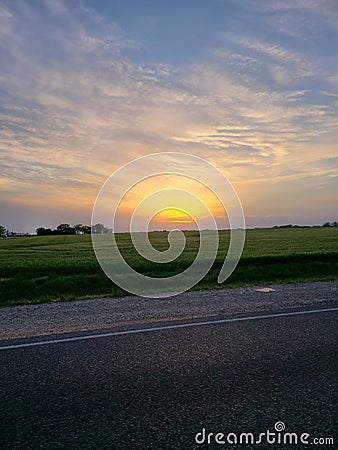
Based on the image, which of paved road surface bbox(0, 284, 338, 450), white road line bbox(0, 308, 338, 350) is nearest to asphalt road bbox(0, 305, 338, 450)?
paved road surface bbox(0, 284, 338, 450)

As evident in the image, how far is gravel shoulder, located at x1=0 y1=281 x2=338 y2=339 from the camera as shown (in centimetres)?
805

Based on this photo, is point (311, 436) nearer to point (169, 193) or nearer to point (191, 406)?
point (191, 406)

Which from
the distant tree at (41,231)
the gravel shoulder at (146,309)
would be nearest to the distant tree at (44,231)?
the distant tree at (41,231)

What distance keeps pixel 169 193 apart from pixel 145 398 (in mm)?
8300

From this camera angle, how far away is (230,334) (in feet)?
22.3

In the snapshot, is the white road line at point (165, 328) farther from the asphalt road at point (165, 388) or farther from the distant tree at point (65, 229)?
the distant tree at point (65, 229)

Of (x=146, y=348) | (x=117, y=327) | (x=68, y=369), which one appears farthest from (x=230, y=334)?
(x=68, y=369)

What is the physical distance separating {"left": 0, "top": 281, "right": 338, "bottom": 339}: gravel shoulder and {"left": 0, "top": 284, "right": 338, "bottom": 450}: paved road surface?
1.15m

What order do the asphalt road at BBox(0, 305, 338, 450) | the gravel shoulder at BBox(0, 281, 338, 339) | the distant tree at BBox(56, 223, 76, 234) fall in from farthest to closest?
the distant tree at BBox(56, 223, 76, 234)
the gravel shoulder at BBox(0, 281, 338, 339)
the asphalt road at BBox(0, 305, 338, 450)

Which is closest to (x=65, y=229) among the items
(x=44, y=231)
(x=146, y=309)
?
(x=44, y=231)

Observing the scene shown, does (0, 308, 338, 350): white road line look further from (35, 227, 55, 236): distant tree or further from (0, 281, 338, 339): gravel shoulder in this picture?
(35, 227, 55, 236): distant tree

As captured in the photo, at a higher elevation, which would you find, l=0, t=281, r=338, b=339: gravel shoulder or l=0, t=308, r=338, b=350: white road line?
l=0, t=308, r=338, b=350: white road line

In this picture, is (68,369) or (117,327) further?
(117,327)

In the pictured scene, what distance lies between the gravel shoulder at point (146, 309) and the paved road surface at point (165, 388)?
115 centimetres
